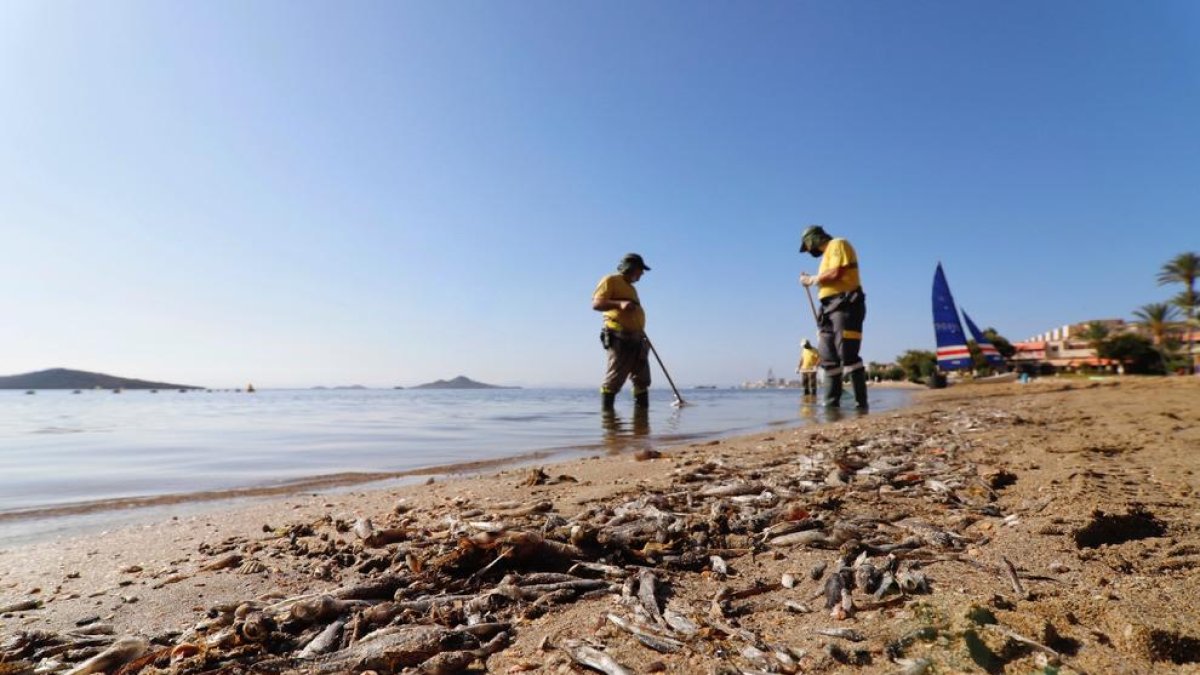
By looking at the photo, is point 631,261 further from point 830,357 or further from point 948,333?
point 948,333

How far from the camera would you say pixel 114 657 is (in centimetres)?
142

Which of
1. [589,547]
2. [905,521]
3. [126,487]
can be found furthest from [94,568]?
[905,521]

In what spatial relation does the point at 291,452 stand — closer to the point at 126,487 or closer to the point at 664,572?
the point at 126,487

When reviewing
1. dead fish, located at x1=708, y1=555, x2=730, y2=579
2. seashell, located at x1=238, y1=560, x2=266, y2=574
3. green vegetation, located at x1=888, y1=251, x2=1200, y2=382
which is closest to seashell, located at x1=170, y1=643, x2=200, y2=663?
seashell, located at x1=238, y1=560, x2=266, y2=574

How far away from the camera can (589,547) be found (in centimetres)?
205

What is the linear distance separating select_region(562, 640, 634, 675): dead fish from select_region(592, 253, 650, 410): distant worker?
901 cm

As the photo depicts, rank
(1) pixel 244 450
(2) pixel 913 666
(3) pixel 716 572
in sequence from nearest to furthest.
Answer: (2) pixel 913 666 → (3) pixel 716 572 → (1) pixel 244 450

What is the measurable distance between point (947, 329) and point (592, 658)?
36484 mm

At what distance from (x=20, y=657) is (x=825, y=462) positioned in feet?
12.4

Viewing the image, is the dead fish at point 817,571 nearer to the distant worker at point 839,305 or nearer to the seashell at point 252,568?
the seashell at point 252,568

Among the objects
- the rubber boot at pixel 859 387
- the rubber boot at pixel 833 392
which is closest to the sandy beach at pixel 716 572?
the rubber boot at pixel 859 387

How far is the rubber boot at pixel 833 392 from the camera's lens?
10.4 metres

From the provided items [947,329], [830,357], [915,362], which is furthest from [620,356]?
[915,362]

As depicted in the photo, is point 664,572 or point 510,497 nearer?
point 664,572
